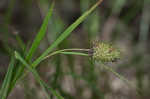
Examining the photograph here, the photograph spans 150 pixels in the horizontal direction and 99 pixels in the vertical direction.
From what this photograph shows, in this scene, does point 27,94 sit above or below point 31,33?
below

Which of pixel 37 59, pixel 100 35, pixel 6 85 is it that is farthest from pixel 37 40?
pixel 100 35

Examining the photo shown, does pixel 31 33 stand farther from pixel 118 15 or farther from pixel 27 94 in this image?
pixel 27 94

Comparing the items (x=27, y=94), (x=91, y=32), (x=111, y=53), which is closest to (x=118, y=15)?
(x=91, y=32)

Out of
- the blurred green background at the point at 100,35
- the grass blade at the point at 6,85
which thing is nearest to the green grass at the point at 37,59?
the grass blade at the point at 6,85

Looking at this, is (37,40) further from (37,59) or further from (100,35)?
(100,35)

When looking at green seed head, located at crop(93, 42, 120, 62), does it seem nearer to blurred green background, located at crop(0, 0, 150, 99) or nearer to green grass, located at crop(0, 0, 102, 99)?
green grass, located at crop(0, 0, 102, 99)

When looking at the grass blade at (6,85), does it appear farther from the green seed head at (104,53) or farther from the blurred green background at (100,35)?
the blurred green background at (100,35)

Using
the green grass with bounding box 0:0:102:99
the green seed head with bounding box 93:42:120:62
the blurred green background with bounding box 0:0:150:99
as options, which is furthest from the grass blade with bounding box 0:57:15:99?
the blurred green background with bounding box 0:0:150:99

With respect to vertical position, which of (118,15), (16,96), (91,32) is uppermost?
(118,15)
